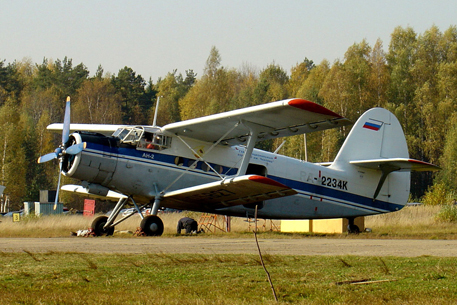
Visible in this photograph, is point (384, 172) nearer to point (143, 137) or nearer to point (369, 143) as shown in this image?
point (369, 143)

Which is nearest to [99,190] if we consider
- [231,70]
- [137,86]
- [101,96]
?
[101,96]

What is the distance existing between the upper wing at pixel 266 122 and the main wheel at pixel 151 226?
2473 millimetres

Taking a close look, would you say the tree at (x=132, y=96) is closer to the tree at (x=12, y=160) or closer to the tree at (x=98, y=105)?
the tree at (x=98, y=105)

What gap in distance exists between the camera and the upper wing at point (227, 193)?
45.3 ft

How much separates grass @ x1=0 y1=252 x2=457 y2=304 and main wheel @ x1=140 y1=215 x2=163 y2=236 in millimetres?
6297

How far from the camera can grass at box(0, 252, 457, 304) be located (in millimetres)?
5066

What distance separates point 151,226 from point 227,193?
211 cm

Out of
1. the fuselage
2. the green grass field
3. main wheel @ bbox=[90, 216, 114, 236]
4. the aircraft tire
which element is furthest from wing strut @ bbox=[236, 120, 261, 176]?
the green grass field

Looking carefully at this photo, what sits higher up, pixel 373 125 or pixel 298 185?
pixel 373 125

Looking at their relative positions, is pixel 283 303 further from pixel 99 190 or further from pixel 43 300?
pixel 99 190

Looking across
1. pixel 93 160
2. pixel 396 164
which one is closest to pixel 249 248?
pixel 93 160

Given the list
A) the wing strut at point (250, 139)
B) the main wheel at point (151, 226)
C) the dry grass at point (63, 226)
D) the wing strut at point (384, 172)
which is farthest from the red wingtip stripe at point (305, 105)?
the dry grass at point (63, 226)

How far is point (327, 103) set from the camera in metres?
57.2

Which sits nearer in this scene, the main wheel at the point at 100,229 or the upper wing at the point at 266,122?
the upper wing at the point at 266,122
